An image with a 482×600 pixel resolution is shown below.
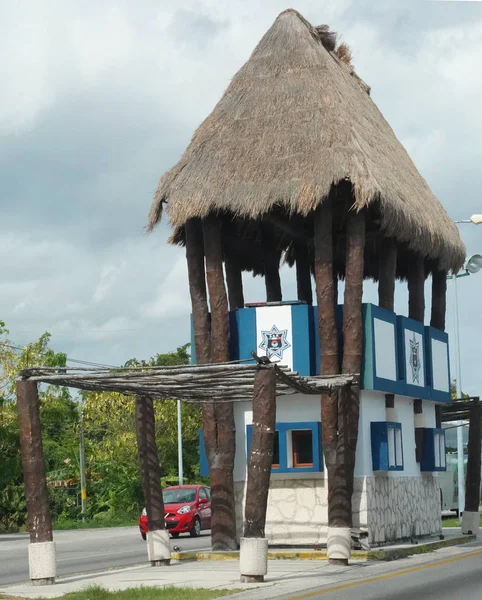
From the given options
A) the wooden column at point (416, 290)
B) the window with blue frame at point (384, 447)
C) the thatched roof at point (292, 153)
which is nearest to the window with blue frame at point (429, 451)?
the window with blue frame at point (384, 447)

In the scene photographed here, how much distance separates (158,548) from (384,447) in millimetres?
5889

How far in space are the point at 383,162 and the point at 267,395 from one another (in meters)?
9.51

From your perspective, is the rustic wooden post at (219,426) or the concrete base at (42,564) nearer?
the concrete base at (42,564)

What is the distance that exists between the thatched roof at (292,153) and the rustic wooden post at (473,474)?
15.0 feet

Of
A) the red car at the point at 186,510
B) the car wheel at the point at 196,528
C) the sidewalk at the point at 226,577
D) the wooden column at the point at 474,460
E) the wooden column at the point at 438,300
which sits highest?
the wooden column at the point at 438,300

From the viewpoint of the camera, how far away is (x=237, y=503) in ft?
83.1

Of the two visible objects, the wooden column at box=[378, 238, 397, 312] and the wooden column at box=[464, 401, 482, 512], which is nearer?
the wooden column at box=[378, 238, 397, 312]

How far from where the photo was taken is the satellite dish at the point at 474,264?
37.6 meters

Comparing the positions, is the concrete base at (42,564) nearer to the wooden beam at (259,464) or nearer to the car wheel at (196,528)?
the wooden beam at (259,464)

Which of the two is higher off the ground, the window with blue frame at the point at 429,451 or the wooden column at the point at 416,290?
the wooden column at the point at 416,290

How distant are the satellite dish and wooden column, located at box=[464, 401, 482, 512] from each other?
8.45m

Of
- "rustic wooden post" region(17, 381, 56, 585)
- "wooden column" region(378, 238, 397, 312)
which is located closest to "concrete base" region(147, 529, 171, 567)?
"rustic wooden post" region(17, 381, 56, 585)

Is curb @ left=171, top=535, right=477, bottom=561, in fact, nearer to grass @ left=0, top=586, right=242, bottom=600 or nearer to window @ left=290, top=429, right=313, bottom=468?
window @ left=290, top=429, right=313, bottom=468

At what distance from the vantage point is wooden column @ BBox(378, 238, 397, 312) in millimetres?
27250
